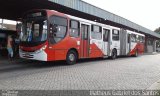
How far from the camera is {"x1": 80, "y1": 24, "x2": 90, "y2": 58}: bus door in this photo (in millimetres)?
17016

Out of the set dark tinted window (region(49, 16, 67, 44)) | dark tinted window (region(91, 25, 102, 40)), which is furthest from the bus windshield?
dark tinted window (region(91, 25, 102, 40))

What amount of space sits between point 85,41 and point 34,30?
4.64 metres

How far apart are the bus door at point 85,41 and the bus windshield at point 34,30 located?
4.03 meters

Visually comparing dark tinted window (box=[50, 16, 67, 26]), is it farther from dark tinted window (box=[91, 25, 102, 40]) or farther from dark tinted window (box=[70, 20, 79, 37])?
dark tinted window (box=[91, 25, 102, 40])

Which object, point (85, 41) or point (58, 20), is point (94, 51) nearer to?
point (85, 41)

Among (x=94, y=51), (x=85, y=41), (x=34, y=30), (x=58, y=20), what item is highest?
(x=58, y=20)

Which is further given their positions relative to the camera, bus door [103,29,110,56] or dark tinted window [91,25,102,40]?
bus door [103,29,110,56]

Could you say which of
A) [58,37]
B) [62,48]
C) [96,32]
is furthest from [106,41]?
[58,37]

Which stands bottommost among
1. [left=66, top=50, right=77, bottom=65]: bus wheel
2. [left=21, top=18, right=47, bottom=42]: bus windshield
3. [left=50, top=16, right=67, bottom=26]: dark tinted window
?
[left=66, top=50, right=77, bottom=65]: bus wheel

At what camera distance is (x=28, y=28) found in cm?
1430

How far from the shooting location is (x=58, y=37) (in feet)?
47.5

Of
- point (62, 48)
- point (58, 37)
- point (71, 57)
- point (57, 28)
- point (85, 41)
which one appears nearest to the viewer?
point (57, 28)

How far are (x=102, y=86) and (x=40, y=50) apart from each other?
5917mm

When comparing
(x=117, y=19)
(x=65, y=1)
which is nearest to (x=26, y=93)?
(x=65, y=1)
